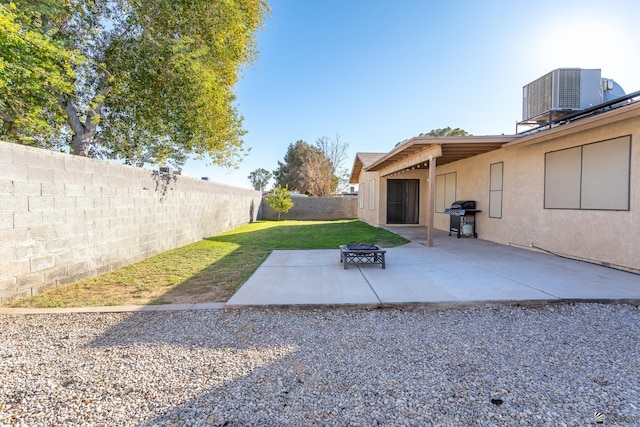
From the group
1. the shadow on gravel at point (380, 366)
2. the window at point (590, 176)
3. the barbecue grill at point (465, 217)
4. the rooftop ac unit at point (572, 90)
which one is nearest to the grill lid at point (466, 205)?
the barbecue grill at point (465, 217)

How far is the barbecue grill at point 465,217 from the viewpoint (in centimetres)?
995

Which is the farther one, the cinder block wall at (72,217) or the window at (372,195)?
the window at (372,195)

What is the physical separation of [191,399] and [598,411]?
2.61m

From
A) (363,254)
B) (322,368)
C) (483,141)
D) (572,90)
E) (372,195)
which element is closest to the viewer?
(322,368)

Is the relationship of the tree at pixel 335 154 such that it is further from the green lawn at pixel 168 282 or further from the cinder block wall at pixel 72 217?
the green lawn at pixel 168 282

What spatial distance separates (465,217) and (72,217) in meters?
10.5

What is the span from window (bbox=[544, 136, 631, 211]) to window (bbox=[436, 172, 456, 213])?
4.53 metres

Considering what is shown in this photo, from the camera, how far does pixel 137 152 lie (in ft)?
31.5

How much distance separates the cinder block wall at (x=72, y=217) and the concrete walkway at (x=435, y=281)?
281 centimetres

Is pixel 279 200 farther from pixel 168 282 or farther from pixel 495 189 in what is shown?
pixel 168 282

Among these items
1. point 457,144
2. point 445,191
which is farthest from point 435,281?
point 445,191

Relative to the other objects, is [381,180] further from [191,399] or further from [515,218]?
[191,399]

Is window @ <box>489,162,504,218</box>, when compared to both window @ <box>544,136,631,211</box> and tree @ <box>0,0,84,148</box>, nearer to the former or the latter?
window @ <box>544,136,631,211</box>

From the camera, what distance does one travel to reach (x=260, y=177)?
48469 mm
